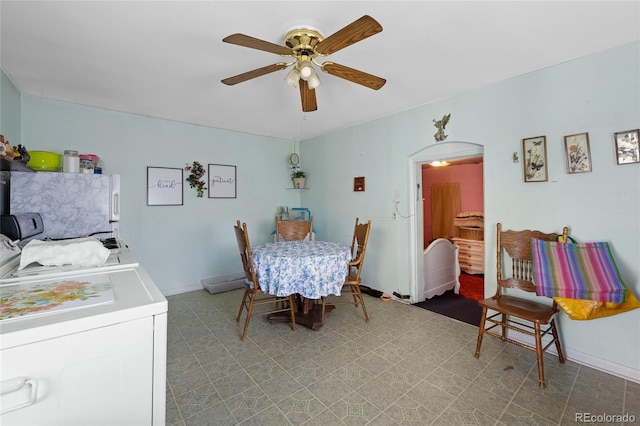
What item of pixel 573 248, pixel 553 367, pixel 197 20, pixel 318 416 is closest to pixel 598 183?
pixel 573 248

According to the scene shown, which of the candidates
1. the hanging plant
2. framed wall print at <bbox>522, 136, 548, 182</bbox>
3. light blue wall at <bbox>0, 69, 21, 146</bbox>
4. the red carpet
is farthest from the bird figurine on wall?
light blue wall at <bbox>0, 69, 21, 146</bbox>

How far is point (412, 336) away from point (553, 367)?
1045 millimetres

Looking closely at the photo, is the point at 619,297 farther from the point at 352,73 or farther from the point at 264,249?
the point at 264,249

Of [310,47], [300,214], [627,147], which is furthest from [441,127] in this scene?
[300,214]

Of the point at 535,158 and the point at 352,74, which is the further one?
the point at 535,158

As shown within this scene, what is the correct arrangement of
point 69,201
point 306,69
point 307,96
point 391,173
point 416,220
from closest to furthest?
point 306,69
point 307,96
point 69,201
point 416,220
point 391,173

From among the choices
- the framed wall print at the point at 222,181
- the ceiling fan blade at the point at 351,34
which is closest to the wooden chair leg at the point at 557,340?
the ceiling fan blade at the point at 351,34

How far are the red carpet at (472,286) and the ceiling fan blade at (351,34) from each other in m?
3.52

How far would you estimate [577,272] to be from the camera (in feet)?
6.65

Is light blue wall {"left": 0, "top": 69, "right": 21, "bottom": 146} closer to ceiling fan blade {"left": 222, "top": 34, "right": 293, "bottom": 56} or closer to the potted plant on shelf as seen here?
ceiling fan blade {"left": 222, "top": 34, "right": 293, "bottom": 56}

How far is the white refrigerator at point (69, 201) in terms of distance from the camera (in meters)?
A: 2.20

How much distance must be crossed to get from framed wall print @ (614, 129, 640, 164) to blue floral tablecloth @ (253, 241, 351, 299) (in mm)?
2232

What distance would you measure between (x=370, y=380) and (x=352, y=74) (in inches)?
86.4

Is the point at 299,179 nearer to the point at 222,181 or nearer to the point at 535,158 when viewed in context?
the point at 222,181
